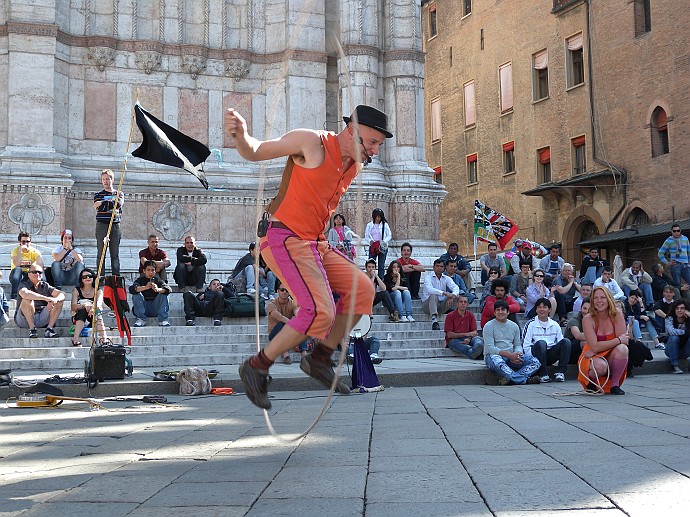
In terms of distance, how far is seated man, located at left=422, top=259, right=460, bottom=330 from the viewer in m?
19.7

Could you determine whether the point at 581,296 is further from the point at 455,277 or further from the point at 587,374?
the point at 587,374

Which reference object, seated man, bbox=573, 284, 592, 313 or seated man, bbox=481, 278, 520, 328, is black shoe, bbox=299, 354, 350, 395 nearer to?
seated man, bbox=481, 278, 520, 328

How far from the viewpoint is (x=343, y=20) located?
25484 millimetres

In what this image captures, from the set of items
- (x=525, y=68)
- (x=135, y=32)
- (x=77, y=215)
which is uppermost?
Answer: (x=525, y=68)

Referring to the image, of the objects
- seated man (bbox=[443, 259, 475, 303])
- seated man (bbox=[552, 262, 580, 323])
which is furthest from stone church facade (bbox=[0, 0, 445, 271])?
seated man (bbox=[552, 262, 580, 323])

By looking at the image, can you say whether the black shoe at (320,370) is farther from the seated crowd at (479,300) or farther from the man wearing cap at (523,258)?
the man wearing cap at (523,258)

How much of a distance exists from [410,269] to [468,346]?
13.2ft

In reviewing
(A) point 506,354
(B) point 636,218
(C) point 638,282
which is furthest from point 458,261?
(B) point 636,218

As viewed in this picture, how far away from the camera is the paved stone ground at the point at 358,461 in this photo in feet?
15.9

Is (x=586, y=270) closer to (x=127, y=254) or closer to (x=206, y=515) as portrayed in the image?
(x=127, y=254)

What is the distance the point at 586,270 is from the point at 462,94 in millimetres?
27934

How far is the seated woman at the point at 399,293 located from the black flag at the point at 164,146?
4924mm

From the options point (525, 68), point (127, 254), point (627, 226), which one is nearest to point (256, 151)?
point (127, 254)

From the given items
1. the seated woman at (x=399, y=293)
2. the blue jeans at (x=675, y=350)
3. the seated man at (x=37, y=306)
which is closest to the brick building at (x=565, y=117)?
the seated woman at (x=399, y=293)
